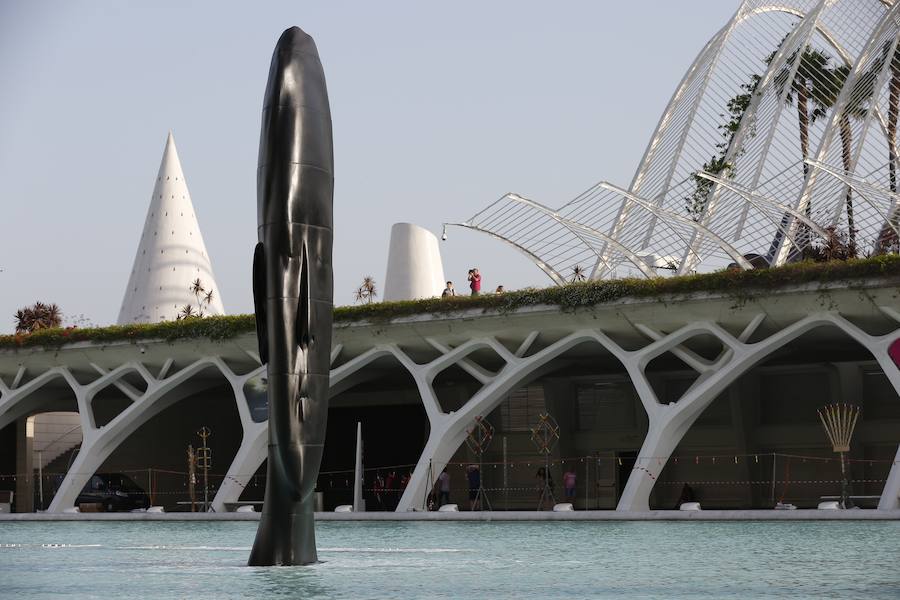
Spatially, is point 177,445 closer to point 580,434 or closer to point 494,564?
point 580,434

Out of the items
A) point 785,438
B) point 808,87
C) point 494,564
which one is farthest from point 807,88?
point 494,564

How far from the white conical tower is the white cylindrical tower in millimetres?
11380

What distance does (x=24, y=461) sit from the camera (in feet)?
167

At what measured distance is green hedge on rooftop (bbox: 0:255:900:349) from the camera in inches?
1144

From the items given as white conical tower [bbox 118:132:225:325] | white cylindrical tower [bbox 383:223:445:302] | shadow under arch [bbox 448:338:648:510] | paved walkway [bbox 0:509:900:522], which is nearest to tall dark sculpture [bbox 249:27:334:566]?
paved walkway [bbox 0:509:900:522]

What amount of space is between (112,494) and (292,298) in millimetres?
30915

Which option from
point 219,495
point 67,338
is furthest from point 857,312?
point 67,338

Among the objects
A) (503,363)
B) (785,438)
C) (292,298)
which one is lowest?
(785,438)

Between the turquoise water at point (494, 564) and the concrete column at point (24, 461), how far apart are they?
26967 mm

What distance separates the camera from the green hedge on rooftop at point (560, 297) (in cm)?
2905

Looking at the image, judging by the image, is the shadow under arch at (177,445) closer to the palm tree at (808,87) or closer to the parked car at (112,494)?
the parked car at (112,494)

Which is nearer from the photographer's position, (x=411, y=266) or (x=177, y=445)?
(x=411, y=266)

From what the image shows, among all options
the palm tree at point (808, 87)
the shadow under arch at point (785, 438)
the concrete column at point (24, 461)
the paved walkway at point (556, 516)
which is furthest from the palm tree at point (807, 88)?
the concrete column at point (24, 461)

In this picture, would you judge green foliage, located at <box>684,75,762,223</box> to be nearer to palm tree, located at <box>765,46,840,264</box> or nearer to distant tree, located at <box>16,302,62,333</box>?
palm tree, located at <box>765,46,840,264</box>
